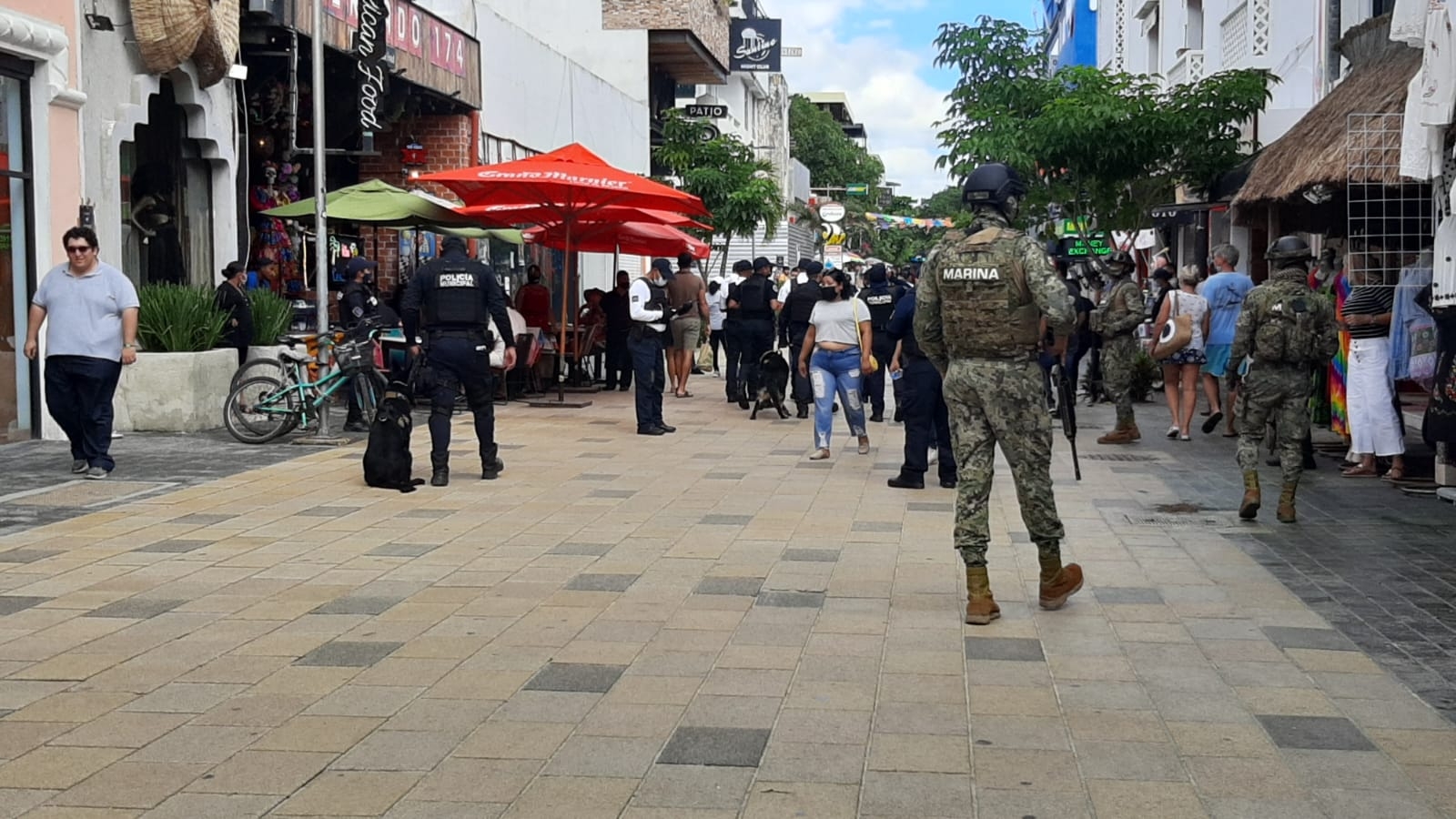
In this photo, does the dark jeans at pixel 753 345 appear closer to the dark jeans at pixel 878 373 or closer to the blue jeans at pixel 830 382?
the dark jeans at pixel 878 373

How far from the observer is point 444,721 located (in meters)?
5.01

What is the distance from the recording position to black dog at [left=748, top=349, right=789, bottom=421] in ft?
54.9

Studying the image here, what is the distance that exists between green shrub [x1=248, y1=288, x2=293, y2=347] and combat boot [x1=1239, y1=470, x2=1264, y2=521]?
905 centimetres

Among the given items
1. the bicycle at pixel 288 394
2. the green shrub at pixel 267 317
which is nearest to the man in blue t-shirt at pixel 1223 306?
the bicycle at pixel 288 394

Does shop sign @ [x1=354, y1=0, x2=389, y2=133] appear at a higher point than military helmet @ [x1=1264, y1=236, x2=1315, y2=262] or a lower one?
higher

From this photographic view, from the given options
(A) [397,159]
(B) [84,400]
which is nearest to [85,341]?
(B) [84,400]

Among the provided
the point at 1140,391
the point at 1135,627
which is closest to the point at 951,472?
the point at 1135,627

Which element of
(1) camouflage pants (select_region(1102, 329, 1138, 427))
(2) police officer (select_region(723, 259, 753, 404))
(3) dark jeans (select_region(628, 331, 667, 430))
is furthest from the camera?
(2) police officer (select_region(723, 259, 753, 404))

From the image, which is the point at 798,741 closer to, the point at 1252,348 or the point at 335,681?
the point at 335,681

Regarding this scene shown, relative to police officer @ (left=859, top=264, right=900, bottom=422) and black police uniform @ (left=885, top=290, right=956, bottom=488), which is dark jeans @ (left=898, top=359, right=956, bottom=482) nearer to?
black police uniform @ (left=885, top=290, right=956, bottom=488)

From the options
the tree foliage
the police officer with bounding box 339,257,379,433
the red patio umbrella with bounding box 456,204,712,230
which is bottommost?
the police officer with bounding box 339,257,379,433

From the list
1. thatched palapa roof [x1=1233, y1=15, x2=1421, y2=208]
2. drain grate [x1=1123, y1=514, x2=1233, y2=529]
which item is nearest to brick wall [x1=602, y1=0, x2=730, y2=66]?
thatched palapa roof [x1=1233, y1=15, x2=1421, y2=208]

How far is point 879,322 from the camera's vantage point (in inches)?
607

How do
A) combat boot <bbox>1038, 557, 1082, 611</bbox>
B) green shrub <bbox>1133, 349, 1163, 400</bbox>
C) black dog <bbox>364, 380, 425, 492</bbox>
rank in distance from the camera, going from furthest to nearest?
green shrub <bbox>1133, 349, 1163, 400</bbox> → black dog <bbox>364, 380, 425, 492</bbox> → combat boot <bbox>1038, 557, 1082, 611</bbox>
